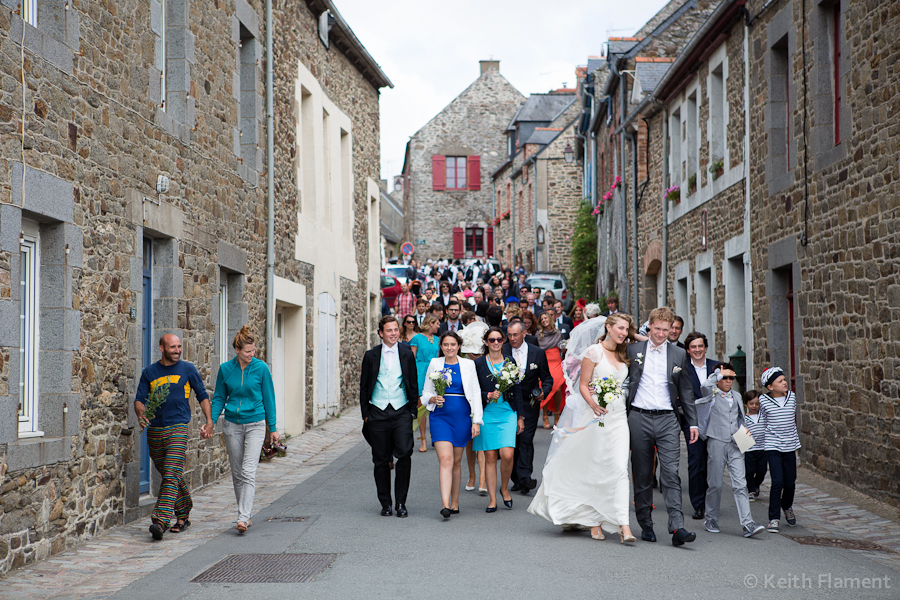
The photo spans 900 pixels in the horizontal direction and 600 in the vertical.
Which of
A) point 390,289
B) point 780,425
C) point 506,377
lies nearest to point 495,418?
point 506,377

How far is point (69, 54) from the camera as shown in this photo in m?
7.46

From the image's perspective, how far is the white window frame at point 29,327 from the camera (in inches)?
283

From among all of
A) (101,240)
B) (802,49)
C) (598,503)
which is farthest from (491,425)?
(802,49)

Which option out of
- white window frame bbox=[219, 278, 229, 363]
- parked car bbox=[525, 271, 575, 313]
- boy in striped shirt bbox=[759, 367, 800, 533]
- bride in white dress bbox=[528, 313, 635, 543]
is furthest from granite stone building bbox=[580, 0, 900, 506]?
parked car bbox=[525, 271, 575, 313]

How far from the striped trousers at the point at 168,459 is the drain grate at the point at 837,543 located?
491 cm

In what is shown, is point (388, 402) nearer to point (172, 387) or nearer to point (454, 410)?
point (454, 410)

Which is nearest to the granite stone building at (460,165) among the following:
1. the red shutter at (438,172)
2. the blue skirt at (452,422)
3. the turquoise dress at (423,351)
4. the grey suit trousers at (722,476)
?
the red shutter at (438,172)

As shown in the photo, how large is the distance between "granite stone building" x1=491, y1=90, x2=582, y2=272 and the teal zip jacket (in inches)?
1229

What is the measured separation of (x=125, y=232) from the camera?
8625mm

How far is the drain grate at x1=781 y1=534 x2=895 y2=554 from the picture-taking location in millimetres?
7348

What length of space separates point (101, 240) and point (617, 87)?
18482 mm

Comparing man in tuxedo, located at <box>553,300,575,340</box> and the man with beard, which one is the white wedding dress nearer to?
the man with beard

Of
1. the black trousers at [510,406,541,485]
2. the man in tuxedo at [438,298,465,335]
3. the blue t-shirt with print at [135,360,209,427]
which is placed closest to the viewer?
the blue t-shirt with print at [135,360,209,427]

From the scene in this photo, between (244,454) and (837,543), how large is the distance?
15.7 feet
